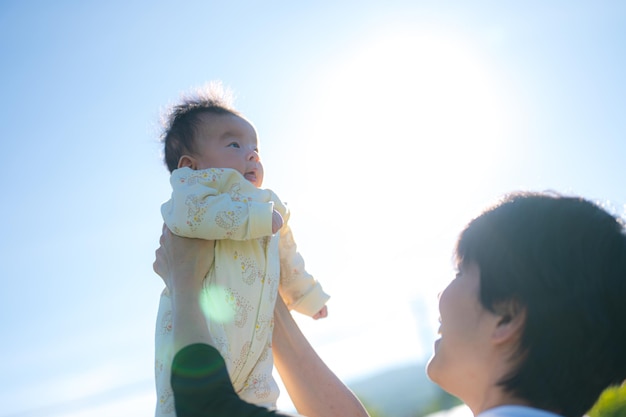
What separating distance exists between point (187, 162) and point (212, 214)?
19.7 inches

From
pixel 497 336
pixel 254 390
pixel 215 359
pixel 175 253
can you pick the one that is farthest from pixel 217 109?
pixel 497 336

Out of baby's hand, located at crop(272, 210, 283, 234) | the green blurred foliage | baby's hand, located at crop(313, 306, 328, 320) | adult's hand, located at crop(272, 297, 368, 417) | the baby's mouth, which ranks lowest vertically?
the green blurred foliage

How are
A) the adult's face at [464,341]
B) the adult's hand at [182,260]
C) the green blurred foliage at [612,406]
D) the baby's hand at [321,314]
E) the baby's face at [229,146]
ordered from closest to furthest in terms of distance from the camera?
1. the adult's face at [464,341]
2. the adult's hand at [182,260]
3. the baby's face at [229,146]
4. the baby's hand at [321,314]
5. the green blurred foliage at [612,406]

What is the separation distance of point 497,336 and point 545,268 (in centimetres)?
21

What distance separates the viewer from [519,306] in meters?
1.53

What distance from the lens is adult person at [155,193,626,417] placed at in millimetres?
1469

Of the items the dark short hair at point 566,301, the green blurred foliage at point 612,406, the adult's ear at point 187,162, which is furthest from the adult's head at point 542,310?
the green blurred foliage at point 612,406

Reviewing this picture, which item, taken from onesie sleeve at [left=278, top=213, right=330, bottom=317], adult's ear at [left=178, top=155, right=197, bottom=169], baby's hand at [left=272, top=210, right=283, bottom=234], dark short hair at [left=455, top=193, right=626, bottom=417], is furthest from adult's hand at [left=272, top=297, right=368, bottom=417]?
dark short hair at [left=455, top=193, right=626, bottom=417]

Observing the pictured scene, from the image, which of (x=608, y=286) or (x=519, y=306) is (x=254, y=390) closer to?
(x=519, y=306)

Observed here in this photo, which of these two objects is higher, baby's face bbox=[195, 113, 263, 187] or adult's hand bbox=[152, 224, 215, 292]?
baby's face bbox=[195, 113, 263, 187]

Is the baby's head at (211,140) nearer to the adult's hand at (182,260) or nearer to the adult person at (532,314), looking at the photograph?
the adult's hand at (182,260)

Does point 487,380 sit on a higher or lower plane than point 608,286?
lower

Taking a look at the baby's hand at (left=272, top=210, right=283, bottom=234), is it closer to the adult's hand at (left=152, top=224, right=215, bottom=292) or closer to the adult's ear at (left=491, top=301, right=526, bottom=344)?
the adult's hand at (left=152, top=224, right=215, bottom=292)

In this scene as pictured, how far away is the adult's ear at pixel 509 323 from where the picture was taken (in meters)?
1.52
